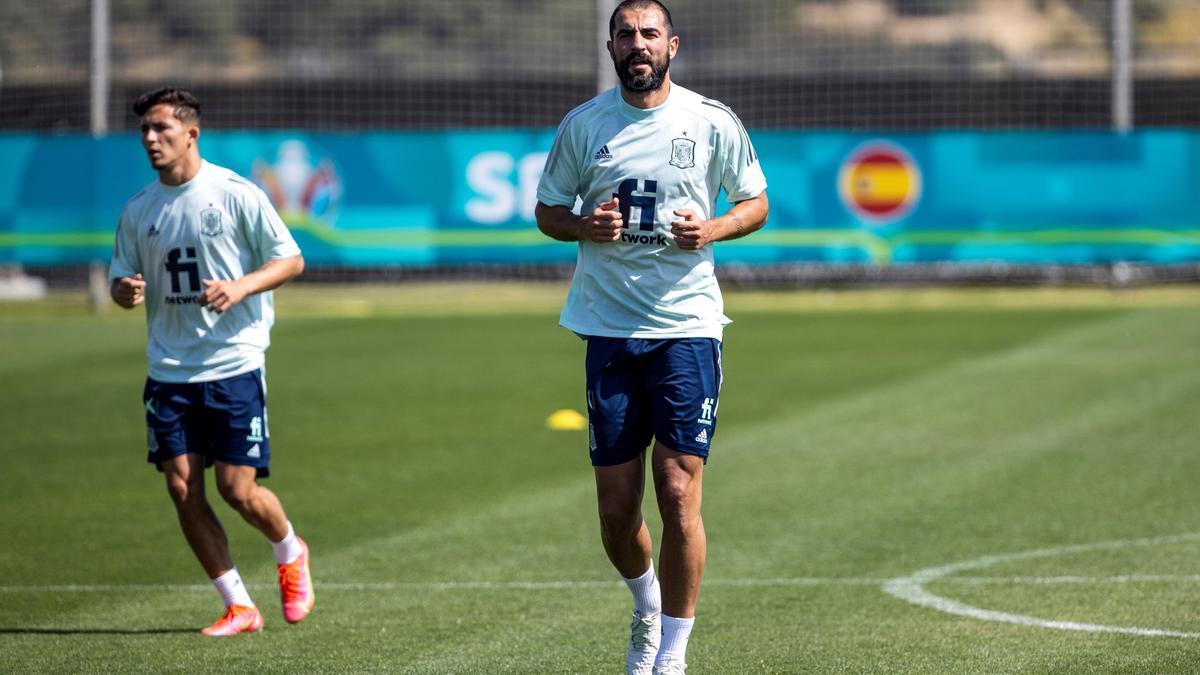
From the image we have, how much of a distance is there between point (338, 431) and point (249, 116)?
20.4 metres

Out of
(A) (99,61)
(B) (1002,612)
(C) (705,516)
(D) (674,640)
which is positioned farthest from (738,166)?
(A) (99,61)

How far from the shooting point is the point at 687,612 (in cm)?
626

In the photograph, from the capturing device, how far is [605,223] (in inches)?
241

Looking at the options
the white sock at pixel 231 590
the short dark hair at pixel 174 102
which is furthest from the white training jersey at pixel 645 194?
the white sock at pixel 231 590

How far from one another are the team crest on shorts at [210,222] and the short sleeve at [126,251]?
0.96 ft

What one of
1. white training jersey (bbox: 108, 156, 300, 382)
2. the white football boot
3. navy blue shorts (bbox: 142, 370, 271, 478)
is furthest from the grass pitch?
white training jersey (bbox: 108, 156, 300, 382)

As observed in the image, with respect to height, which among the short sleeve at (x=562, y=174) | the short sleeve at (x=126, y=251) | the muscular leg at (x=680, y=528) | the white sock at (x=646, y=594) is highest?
the short sleeve at (x=562, y=174)

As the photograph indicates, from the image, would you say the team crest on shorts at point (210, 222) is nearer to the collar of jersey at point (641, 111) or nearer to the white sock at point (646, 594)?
the collar of jersey at point (641, 111)

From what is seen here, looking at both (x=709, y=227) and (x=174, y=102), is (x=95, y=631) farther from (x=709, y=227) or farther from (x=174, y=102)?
(x=709, y=227)

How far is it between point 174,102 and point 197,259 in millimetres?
642

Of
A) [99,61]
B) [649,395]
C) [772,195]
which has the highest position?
[99,61]

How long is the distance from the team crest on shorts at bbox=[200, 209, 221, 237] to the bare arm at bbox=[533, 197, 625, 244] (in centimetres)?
173

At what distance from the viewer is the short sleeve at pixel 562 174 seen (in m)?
6.39

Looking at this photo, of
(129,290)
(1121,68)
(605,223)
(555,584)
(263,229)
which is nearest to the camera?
(605,223)
